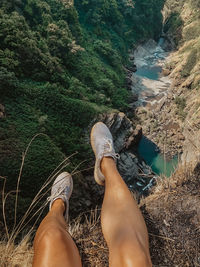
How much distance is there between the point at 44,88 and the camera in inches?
365

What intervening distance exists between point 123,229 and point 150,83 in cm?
2042

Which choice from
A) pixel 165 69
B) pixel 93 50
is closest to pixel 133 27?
pixel 165 69

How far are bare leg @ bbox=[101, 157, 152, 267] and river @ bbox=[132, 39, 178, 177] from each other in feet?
31.4

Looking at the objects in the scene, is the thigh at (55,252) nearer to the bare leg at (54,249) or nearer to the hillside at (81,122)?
the bare leg at (54,249)

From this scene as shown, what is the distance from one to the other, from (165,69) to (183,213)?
73.2 ft

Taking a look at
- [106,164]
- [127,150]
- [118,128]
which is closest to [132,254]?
[106,164]

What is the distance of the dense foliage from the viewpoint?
6719 millimetres

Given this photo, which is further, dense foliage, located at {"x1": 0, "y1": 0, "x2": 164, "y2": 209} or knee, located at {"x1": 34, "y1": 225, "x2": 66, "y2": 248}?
dense foliage, located at {"x1": 0, "y1": 0, "x2": 164, "y2": 209}

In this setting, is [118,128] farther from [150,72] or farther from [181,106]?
[150,72]

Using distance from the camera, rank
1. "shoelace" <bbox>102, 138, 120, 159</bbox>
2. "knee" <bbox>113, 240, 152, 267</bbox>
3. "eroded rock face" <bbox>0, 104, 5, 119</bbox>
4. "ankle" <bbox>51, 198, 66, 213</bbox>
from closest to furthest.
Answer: "knee" <bbox>113, 240, 152, 267</bbox>
"ankle" <bbox>51, 198, 66, 213</bbox>
"shoelace" <bbox>102, 138, 120, 159</bbox>
"eroded rock face" <bbox>0, 104, 5, 119</bbox>

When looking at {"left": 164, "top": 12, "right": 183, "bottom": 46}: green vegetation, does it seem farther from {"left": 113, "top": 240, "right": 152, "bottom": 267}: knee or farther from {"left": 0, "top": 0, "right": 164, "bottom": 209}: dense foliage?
{"left": 113, "top": 240, "right": 152, "bottom": 267}: knee

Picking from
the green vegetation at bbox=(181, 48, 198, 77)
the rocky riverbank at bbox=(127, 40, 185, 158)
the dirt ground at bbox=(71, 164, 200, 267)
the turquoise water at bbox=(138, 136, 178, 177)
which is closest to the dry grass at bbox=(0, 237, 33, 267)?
the dirt ground at bbox=(71, 164, 200, 267)

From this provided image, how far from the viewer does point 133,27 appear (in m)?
27.1

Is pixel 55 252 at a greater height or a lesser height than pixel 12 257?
greater
